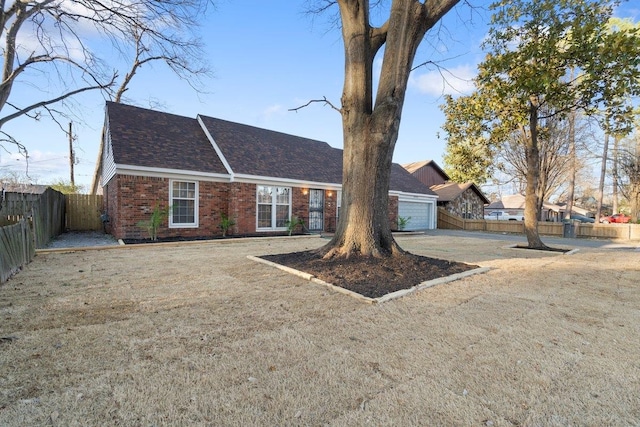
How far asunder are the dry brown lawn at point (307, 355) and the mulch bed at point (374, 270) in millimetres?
366

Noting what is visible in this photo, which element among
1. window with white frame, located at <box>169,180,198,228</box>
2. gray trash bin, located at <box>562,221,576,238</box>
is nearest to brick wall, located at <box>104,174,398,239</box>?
window with white frame, located at <box>169,180,198,228</box>

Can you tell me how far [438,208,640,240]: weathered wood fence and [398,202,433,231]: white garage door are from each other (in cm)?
204

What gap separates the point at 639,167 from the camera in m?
19.6

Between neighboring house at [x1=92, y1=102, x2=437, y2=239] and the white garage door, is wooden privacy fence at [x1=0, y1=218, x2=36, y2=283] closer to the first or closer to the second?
neighboring house at [x1=92, y1=102, x2=437, y2=239]

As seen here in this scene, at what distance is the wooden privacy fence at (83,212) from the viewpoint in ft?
45.0

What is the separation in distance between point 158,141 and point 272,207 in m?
5.09

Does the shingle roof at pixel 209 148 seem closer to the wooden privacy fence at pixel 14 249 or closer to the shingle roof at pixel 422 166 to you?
the wooden privacy fence at pixel 14 249

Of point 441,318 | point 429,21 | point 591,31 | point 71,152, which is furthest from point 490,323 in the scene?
point 71,152

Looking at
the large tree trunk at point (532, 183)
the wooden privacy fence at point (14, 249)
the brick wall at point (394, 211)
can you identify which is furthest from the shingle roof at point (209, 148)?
the large tree trunk at point (532, 183)

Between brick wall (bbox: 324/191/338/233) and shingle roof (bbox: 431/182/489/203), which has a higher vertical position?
shingle roof (bbox: 431/182/489/203)

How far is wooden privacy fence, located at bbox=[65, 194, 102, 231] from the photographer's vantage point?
45.0 feet

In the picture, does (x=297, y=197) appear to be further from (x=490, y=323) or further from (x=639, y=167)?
(x=639, y=167)

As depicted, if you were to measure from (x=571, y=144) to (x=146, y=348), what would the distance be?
26261 mm

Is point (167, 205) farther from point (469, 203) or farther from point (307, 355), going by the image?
point (469, 203)
